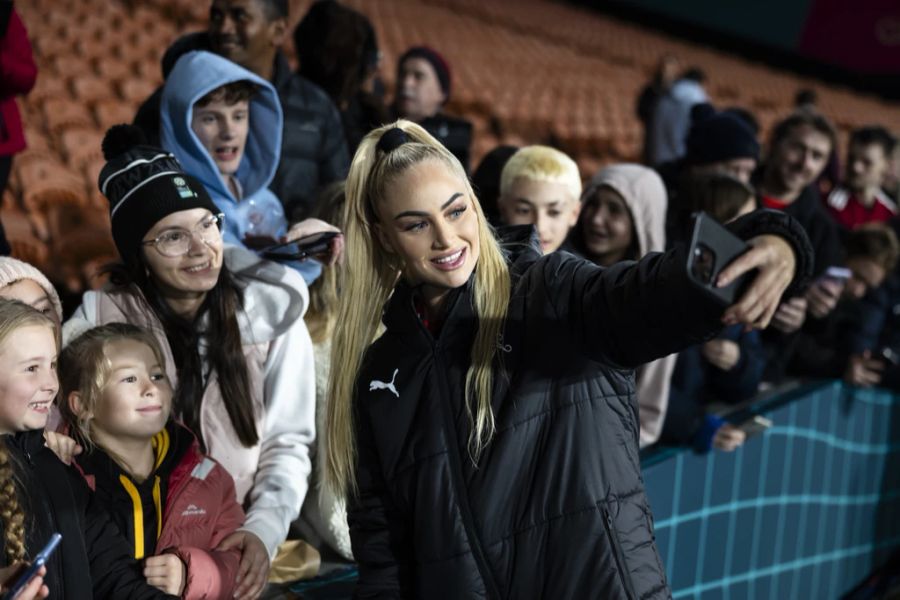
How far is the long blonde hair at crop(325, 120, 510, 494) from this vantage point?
166cm

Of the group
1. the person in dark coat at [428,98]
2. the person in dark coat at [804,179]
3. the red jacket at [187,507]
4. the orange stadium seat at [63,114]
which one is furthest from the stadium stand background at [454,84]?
the person in dark coat at [804,179]

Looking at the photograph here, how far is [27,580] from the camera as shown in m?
1.39

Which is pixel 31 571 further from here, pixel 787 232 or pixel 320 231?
pixel 320 231

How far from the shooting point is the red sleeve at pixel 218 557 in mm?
1855

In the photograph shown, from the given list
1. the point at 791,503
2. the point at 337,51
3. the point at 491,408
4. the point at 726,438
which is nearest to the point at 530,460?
the point at 491,408

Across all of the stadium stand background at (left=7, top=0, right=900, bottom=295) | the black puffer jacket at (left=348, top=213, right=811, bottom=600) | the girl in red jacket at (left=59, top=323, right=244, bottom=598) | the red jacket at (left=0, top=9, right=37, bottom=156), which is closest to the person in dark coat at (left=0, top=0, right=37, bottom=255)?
the red jacket at (left=0, top=9, right=37, bottom=156)

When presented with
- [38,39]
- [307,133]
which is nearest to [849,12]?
[38,39]

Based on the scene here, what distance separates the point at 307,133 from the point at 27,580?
2016mm

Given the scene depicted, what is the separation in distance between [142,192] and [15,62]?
0.95 meters

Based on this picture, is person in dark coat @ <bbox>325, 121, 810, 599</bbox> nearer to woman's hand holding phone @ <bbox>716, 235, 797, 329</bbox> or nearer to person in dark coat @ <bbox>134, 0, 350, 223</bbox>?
woman's hand holding phone @ <bbox>716, 235, 797, 329</bbox>

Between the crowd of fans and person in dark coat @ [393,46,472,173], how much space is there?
98 cm

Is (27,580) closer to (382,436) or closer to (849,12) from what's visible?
(382,436)

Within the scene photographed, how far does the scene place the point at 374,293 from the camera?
1.84 m

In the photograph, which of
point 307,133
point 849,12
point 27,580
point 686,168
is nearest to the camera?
Answer: point 27,580
